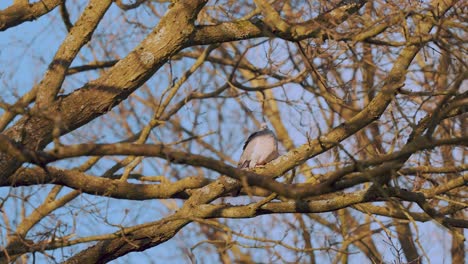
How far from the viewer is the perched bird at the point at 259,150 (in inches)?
352

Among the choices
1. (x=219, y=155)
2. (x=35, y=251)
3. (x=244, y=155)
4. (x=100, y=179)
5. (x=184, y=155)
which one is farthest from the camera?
(x=219, y=155)

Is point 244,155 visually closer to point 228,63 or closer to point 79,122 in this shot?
point 228,63

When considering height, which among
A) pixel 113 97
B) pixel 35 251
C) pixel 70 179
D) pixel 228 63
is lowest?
pixel 35 251

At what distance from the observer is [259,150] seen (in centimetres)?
895

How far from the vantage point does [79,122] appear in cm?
563

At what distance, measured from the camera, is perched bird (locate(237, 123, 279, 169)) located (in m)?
8.95

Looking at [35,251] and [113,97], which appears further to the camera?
[113,97]

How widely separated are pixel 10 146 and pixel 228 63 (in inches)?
257

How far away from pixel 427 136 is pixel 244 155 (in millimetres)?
4851

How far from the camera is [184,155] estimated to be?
13.5ft

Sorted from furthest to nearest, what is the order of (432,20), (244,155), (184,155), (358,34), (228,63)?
(228,63) < (244,155) < (358,34) < (432,20) < (184,155)

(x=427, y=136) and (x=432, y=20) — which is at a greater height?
(x=432, y=20)

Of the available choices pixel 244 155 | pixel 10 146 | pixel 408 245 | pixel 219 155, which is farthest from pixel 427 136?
pixel 219 155

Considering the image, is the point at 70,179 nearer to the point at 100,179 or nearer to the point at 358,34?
the point at 100,179
